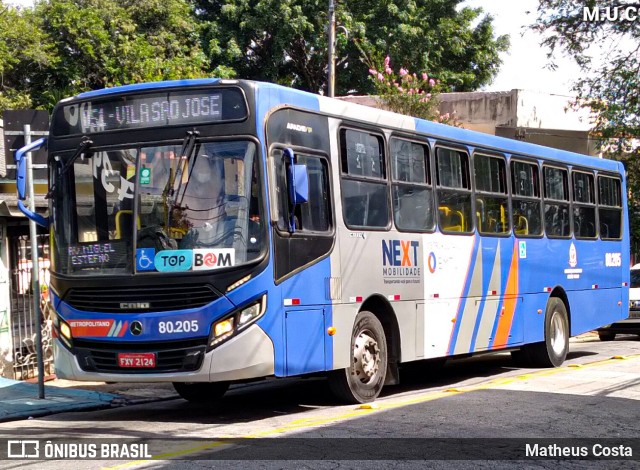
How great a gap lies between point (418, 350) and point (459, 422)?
275 centimetres

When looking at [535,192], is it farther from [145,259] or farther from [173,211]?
[145,259]

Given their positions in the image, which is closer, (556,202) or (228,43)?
(556,202)

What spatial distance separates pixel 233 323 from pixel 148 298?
889 mm

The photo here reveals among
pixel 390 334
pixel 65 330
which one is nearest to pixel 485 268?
pixel 390 334

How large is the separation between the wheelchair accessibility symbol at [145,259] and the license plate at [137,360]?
33.4 inches

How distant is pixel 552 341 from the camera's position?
16.0 meters

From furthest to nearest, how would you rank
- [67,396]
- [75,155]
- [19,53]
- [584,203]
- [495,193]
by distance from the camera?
[19,53]
[584,203]
[495,193]
[67,396]
[75,155]

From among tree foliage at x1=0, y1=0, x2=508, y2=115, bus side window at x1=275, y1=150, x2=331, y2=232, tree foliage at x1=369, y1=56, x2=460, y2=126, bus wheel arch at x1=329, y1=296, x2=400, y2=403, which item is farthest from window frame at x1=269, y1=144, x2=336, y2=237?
tree foliage at x1=0, y1=0, x2=508, y2=115

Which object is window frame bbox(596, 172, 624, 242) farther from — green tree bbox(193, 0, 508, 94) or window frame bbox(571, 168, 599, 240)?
green tree bbox(193, 0, 508, 94)

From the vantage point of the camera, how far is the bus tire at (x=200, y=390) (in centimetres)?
1173

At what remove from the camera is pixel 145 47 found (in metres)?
33.0

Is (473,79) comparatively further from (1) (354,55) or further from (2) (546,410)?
(2) (546,410)

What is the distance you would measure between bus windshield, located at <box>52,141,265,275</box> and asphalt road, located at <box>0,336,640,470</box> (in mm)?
1655

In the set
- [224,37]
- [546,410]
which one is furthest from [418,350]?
[224,37]
